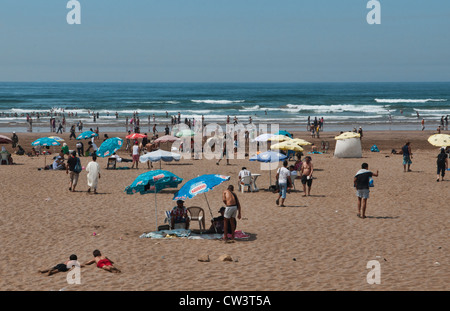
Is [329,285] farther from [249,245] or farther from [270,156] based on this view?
[270,156]

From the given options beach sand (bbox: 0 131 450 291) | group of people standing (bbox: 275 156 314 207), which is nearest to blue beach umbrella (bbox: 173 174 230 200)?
beach sand (bbox: 0 131 450 291)

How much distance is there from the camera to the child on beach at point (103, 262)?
31.2 ft

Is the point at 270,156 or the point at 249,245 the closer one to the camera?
the point at 249,245

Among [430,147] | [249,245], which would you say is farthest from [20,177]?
[430,147]

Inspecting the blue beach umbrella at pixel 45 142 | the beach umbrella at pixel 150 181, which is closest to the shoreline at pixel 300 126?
the blue beach umbrella at pixel 45 142

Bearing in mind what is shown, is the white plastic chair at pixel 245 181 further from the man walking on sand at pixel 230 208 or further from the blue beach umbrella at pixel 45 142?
the blue beach umbrella at pixel 45 142

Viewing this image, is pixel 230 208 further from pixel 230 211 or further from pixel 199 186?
pixel 199 186

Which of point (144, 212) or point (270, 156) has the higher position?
point (270, 156)

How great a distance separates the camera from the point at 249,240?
11828 mm

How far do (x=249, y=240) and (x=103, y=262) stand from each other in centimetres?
353

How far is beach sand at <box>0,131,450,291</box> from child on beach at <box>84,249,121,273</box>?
131 millimetres

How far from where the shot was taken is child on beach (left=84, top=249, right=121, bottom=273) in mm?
9523

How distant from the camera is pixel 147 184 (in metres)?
13.2
